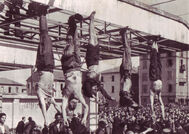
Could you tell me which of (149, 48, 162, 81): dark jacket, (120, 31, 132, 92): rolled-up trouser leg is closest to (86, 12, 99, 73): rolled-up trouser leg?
(120, 31, 132, 92): rolled-up trouser leg

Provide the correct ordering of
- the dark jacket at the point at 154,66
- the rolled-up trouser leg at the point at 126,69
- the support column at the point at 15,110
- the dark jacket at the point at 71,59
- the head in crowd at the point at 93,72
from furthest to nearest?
the support column at the point at 15,110, the dark jacket at the point at 154,66, the rolled-up trouser leg at the point at 126,69, the head in crowd at the point at 93,72, the dark jacket at the point at 71,59

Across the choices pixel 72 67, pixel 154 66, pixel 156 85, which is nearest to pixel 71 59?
pixel 72 67

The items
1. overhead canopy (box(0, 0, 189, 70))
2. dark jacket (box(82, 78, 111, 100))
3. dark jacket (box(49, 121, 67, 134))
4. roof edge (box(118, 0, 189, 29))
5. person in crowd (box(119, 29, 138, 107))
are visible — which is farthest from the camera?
roof edge (box(118, 0, 189, 29))

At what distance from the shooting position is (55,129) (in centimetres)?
849

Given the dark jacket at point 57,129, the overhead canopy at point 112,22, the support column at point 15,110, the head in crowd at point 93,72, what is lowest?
the support column at point 15,110

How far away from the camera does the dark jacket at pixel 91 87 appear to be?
7.52 metres

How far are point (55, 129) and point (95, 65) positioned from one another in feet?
6.41

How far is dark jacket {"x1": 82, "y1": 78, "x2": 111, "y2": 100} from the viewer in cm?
752

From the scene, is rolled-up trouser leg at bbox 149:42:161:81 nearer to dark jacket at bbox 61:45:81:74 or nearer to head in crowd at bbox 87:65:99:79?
head in crowd at bbox 87:65:99:79

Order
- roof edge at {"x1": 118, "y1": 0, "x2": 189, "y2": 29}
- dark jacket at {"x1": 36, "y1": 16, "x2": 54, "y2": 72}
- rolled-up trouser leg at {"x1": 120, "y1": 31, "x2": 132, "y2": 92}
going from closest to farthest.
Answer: dark jacket at {"x1": 36, "y1": 16, "x2": 54, "y2": 72}, rolled-up trouser leg at {"x1": 120, "y1": 31, "x2": 132, "y2": 92}, roof edge at {"x1": 118, "y1": 0, "x2": 189, "y2": 29}

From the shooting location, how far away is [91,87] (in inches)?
296

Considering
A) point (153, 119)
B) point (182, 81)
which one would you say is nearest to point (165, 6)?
point (153, 119)

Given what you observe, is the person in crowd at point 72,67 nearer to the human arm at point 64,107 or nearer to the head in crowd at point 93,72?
the human arm at point 64,107

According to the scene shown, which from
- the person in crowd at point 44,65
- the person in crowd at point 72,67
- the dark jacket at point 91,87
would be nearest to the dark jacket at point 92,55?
the dark jacket at point 91,87
